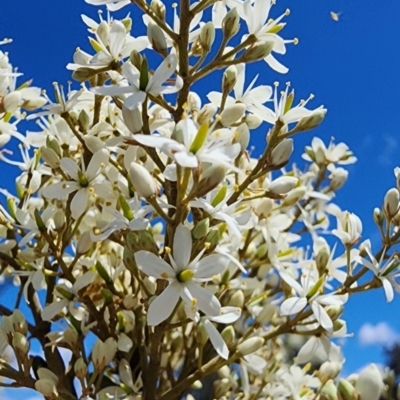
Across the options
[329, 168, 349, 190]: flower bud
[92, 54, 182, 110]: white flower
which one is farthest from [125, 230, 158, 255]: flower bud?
[329, 168, 349, 190]: flower bud

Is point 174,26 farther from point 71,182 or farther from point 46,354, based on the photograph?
point 46,354

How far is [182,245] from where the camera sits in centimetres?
49

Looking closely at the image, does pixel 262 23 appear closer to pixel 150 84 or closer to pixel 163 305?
pixel 150 84

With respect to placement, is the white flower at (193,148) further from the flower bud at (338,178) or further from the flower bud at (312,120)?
the flower bud at (338,178)

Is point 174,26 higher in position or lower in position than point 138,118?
higher

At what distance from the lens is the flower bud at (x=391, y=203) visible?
61cm

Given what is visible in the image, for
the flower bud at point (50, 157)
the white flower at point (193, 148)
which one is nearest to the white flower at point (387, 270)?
the white flower at point (193, 148)

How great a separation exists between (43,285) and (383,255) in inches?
13.8

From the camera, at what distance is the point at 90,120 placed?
0.67 m

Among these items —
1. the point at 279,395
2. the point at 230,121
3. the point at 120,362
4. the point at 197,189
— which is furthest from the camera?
the point at 279,395

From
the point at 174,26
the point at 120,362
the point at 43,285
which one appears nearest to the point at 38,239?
the point at 43,285

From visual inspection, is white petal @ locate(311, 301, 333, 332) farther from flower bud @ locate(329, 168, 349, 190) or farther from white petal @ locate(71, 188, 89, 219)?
flower bud @ locate(329, 168, 349, 190)

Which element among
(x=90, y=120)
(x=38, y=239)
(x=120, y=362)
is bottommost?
(x=120, y=362)

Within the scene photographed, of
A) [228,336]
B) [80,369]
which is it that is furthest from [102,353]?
[228,336]
